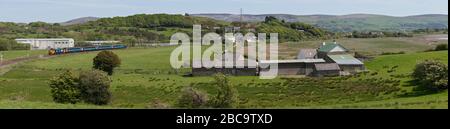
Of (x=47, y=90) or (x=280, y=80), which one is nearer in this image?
(x=47, y=90)

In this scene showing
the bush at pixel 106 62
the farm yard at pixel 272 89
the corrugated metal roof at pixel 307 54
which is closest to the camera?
the farm yard at pixel 272 89

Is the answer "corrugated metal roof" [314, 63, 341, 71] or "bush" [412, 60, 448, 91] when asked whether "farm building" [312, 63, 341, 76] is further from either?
"bush" [412, 60, 448, 91]

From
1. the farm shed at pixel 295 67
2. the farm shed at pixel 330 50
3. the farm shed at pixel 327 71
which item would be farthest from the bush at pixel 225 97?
the farm shed at pixel 330 50

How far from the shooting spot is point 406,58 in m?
69.7

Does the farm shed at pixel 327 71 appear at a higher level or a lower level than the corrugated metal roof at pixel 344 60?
lower

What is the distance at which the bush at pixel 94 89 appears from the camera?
1366 inches

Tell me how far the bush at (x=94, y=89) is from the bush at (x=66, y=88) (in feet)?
1.59

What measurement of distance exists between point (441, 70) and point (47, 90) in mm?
34581

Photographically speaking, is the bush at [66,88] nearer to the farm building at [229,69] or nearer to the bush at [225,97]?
the bush at [225,97]

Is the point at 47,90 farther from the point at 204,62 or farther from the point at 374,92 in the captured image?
the point at 374,92

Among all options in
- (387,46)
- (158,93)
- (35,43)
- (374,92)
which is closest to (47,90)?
(158,93)

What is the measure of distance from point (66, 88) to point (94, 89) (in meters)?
1.93

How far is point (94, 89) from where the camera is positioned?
35.1 meters
